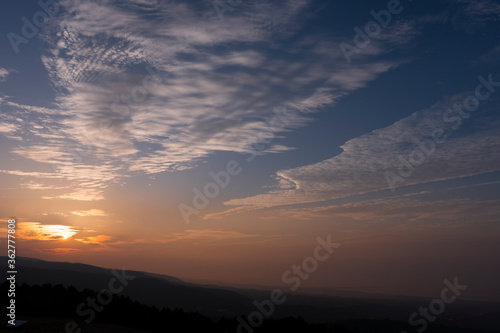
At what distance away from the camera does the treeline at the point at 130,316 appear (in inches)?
1483

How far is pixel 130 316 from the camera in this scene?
40844mm

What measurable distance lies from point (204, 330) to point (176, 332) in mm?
2838

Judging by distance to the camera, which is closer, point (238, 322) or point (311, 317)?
point (238, 322)

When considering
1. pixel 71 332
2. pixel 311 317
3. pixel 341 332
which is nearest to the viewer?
pixel 71 332

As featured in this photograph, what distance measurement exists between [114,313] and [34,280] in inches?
6526

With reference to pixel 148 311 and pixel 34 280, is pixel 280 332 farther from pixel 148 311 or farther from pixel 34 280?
pixel 34 280

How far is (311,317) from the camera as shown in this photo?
627 feet

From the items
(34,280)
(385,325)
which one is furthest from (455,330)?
(34,280)

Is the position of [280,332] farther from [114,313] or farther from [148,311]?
[114,313]

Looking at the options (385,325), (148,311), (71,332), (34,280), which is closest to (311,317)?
(385,325)

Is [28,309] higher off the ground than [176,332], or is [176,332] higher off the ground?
[28,309]

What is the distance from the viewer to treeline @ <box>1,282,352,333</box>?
3768 centimetres

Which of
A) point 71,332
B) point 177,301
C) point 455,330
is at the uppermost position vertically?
point 71,332

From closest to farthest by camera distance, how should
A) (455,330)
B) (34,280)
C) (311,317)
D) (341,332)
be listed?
(341,332)
(455,330)
(34,280)
(311,317)
